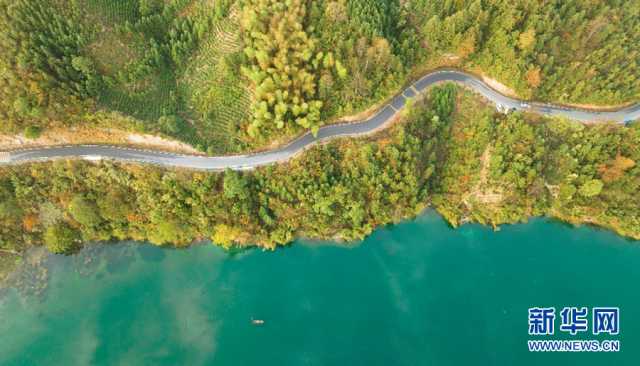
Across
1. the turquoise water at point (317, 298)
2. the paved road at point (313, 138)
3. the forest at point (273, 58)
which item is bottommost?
the turquoise water at point (317, 298)

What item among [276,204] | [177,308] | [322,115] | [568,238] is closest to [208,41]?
[322,115]

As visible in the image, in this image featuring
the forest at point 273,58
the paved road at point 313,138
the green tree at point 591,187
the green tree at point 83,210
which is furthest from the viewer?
the green tree at point 591,187

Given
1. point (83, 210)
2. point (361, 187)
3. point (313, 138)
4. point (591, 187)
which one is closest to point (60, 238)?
point (83, 210)

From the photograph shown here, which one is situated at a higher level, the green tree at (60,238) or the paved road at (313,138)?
the paved road at (313,138)

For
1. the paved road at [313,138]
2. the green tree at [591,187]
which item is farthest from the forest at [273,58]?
the green tree at [591,187]

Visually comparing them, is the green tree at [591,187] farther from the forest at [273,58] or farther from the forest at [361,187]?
the forest at [273,58]

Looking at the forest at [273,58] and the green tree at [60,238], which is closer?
the forest at [273,58]

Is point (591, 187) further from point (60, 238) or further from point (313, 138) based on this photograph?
point (60, 238)
